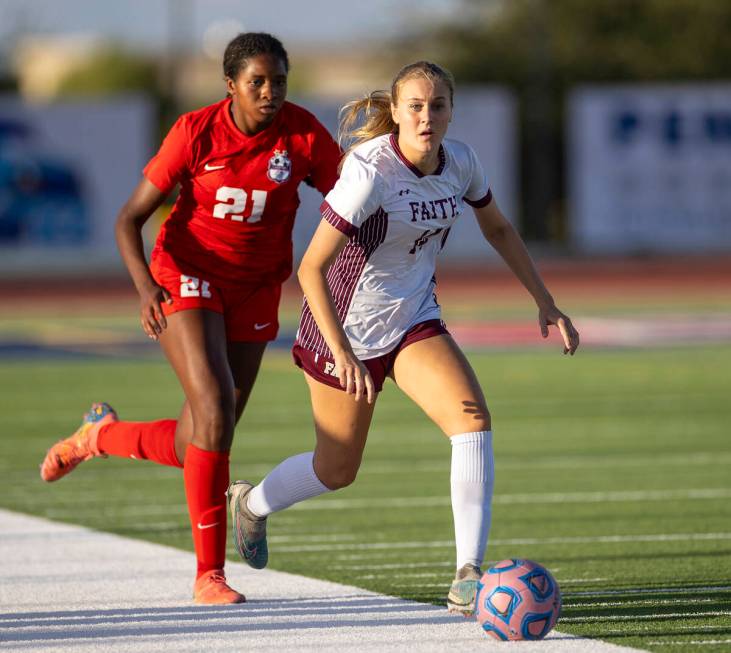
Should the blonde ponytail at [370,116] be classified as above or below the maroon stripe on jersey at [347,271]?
above

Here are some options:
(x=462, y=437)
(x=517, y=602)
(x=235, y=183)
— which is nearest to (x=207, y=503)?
(x=462, y=437)

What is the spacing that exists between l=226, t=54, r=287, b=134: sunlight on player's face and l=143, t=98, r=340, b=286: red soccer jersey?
15 cm

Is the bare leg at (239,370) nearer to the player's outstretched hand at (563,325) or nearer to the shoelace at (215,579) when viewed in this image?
the shoelace at (215,579)

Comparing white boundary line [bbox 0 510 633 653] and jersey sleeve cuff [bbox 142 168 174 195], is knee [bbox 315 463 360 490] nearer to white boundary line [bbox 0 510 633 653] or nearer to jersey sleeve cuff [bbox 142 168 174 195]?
white boundary line [bbox 0 510 633 653]

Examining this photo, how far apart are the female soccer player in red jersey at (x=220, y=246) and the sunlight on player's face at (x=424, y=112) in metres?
0.69

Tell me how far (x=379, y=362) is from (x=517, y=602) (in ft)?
3.56

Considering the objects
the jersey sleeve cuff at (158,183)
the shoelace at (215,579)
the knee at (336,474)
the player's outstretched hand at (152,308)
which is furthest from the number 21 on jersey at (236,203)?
the shoelace at (215,579)

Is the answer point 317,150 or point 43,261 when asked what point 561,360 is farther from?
point 43,261

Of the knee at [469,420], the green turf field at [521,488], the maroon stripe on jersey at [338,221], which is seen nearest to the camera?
the maroon stripe on jersey at [338,221]

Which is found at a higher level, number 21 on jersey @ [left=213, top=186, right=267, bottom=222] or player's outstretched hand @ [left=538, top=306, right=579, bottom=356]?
number 21 on jersey @ [left=213, top=186, right=267, bottom=222]

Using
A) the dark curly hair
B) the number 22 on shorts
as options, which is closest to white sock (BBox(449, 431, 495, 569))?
the number 22 on shorts

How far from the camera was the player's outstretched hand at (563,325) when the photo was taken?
248 inches

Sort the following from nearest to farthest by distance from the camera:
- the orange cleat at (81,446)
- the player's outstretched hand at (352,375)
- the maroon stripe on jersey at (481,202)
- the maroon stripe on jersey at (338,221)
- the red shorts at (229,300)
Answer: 1. the player's outstretched hand at (352,375)
2. the maroon stripe on jersey at (338,221)
3. the maroon stripe on jersey at (481,202)
4. the red shorts at (229,300)
5. the orange cleat at (81,446)

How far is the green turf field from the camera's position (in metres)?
6.84
